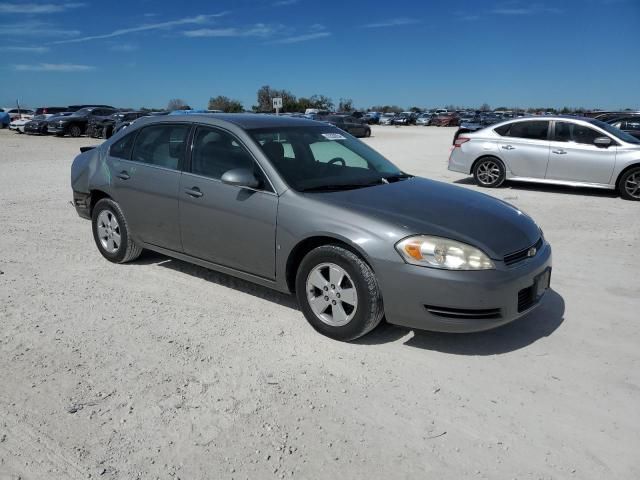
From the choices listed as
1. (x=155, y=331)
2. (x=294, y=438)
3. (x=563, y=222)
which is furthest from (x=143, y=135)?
(x=563, y=222)

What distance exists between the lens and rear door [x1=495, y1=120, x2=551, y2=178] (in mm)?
10727

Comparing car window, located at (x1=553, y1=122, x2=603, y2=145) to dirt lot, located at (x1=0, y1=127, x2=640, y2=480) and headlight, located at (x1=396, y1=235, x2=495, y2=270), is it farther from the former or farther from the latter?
headlight, located at (x1=396, y1=235, x2=495, y2=270)

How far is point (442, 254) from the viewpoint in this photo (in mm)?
3580

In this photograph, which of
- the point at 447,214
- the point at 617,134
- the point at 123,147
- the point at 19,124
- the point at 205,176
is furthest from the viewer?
the point at 19,124

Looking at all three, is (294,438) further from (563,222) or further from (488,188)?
(488,188)

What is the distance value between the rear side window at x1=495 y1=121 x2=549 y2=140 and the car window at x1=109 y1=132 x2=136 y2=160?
318 inches

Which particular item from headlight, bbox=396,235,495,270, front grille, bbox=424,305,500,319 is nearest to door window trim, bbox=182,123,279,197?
headlight, bbox=396,235,495,270

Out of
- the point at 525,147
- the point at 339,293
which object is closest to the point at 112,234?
the point at 339,293

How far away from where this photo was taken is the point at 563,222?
813cm

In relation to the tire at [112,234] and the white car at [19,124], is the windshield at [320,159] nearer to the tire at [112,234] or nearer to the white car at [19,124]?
the tire at [112,234]

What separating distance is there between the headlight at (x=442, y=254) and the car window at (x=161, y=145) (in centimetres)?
232

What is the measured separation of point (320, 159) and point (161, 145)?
5.03 feet

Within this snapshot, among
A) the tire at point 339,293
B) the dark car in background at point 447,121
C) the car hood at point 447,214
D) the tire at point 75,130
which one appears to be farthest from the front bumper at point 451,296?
the dark car in background at point 447,121

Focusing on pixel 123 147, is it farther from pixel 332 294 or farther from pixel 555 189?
pixel 555 189
